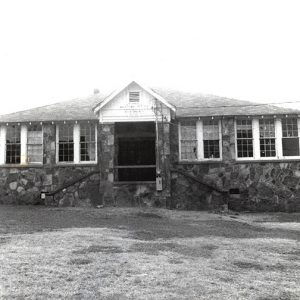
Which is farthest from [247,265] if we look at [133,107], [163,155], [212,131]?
[212,131]

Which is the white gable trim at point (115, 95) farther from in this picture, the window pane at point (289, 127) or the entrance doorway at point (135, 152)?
the window pane at point (289, 127)

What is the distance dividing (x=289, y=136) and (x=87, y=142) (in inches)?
432

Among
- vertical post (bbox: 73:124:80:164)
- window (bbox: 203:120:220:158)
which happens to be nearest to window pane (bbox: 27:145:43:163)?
vertical post (bbox: 73:124:80:164)

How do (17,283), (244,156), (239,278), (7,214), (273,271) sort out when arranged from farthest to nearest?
(244,156) < (7,214) < (273,271) < (239,278) < (17,283)

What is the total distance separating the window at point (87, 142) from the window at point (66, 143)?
55cm

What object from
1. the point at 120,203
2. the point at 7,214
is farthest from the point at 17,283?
the point at 120,203

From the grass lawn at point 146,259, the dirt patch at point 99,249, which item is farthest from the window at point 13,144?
the dirt patch at point 99,249

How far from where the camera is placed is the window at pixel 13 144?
23.9 meters

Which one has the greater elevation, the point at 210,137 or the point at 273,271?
the point at 210,137

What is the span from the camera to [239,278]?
24.3ft

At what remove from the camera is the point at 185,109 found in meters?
23.9

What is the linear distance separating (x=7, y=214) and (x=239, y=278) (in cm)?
1308

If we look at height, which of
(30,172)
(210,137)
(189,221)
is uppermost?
(210,137)

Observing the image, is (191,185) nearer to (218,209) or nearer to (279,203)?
(218,209)
